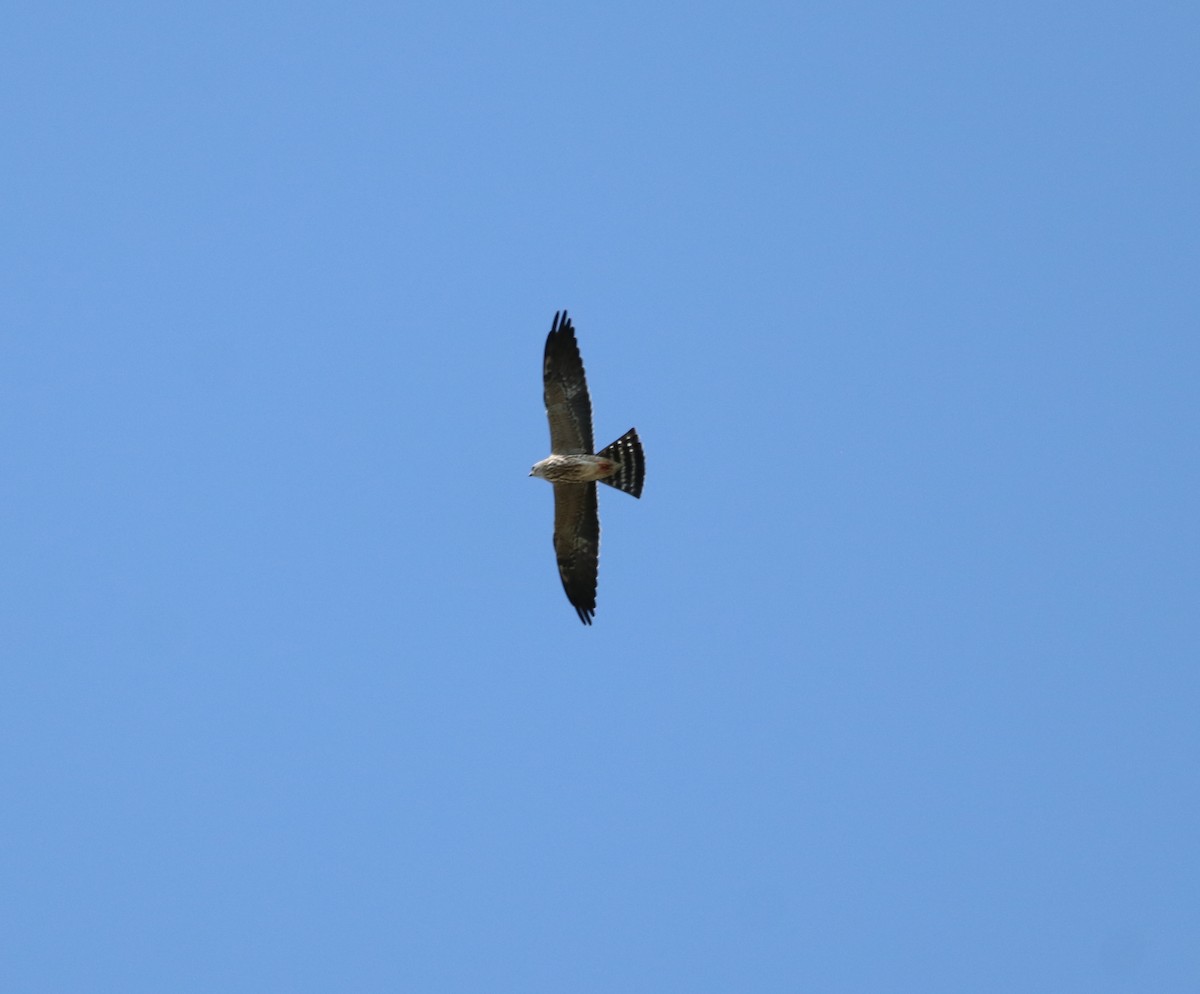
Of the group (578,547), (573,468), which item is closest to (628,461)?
(573,468)

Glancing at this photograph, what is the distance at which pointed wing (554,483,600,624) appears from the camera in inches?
964

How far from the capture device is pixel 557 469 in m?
23.8

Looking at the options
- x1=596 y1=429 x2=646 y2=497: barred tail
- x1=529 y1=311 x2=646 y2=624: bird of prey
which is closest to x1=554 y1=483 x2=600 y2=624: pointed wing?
x1=529 y1=311 x2=646 y2=624: bird of prey

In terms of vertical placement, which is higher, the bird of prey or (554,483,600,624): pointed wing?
the bird of prey

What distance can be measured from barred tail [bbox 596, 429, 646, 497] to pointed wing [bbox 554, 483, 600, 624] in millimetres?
779

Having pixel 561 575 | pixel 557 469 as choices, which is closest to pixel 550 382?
pixel 557 469

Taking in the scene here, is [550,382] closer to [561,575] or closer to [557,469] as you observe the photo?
[557,469]

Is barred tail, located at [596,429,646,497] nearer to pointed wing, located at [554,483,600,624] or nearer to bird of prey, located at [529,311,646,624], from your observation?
bird of prey, located at [529,311,646,624]

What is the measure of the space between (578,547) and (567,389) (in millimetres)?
2274

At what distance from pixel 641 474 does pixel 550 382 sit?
65.1 inches

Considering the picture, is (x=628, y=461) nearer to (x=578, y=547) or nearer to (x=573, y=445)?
(x=573, y=445)

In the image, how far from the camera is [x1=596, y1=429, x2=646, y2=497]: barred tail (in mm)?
23562

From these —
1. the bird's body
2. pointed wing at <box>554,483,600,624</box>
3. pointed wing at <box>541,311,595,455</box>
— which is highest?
pointed wing at <box>541,311,595,455</box>

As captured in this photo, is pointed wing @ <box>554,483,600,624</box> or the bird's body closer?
the bird's body
